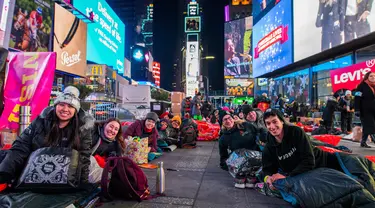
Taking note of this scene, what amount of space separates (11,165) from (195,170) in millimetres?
2762

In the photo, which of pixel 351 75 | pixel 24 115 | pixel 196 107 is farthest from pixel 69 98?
pixel 351 75

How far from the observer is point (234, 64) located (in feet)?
149

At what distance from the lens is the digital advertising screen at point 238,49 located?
4456cm

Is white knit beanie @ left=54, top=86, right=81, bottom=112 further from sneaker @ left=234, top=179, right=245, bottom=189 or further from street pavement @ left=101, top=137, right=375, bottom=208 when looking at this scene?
sneaker @ left=234, top=179, right=245, bottom=189

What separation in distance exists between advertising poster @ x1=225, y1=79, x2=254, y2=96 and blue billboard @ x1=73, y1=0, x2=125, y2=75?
23772 millimetres

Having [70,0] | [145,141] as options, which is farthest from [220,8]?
[145,141]

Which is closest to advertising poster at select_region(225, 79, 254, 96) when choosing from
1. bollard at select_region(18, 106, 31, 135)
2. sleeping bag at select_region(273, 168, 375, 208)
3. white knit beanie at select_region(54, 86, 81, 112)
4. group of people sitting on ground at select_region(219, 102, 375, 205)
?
group of people sitting on ground at select_region(219, 102, 375, 205)

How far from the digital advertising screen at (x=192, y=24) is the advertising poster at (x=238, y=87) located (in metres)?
28.4

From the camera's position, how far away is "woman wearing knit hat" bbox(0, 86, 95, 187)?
2.37m

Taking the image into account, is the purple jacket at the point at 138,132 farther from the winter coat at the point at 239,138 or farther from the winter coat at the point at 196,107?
the winter coat at the point at 196,107

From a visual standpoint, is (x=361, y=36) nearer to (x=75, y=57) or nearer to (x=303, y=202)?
(x=303, y=202)

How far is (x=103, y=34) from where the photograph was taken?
22.0 meters

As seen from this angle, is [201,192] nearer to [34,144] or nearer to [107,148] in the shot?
[107,148]

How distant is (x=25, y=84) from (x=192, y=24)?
231 ft
